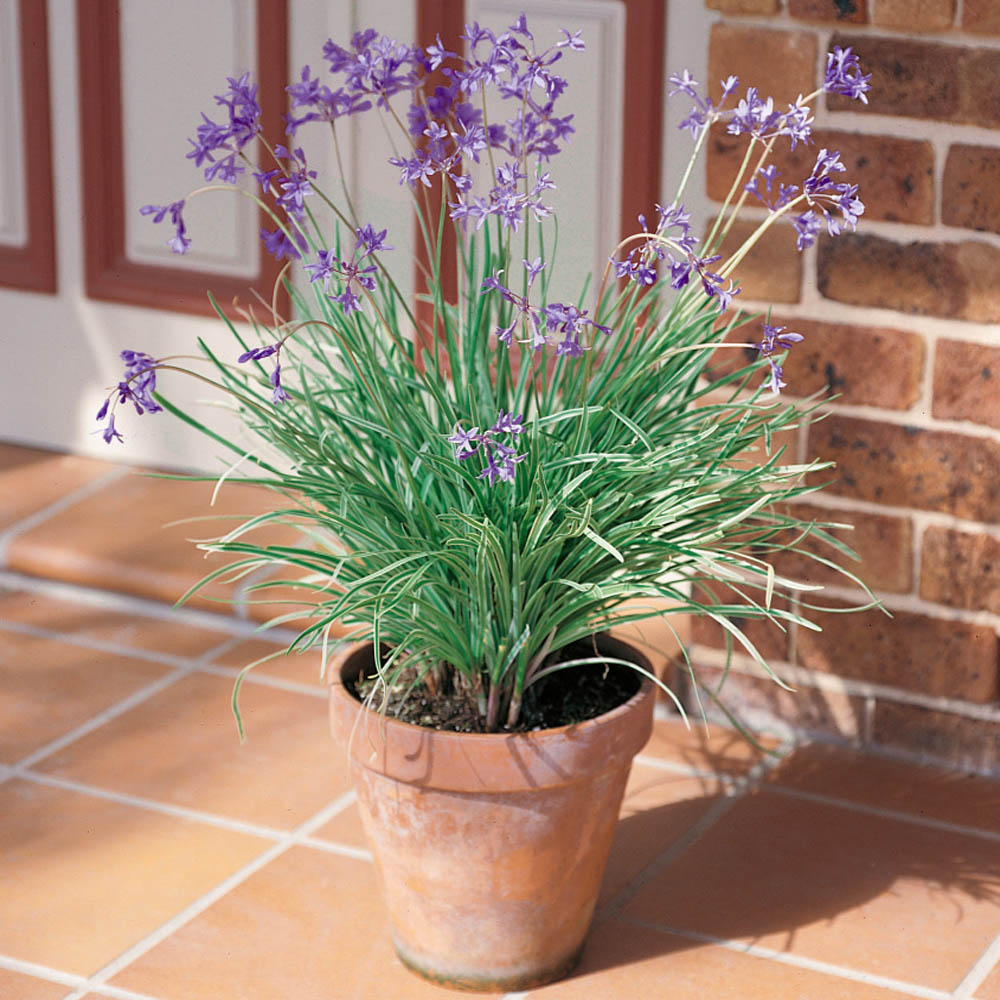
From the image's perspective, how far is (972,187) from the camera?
2271 mm

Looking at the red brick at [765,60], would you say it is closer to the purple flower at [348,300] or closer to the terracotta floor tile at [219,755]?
the purple flower at [348,300]

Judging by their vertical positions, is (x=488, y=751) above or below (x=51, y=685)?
above

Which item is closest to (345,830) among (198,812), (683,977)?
(198,812)

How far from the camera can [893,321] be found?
Answer: 2371 millimetres

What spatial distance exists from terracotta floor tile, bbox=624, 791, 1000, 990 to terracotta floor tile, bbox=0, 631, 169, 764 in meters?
0.97

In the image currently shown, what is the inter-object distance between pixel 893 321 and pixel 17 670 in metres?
1.48

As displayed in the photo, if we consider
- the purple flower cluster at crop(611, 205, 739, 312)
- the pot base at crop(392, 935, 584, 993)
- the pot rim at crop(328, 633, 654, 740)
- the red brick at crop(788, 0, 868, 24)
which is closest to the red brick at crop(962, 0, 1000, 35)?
the red brick at crop(788, 0, 868, 24)

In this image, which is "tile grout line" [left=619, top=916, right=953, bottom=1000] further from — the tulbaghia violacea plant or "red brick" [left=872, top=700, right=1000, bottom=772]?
"red brick" [left=872, top=700, right=1000, bottom=772]

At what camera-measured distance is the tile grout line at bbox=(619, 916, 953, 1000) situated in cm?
202

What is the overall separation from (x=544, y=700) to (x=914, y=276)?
80 centimetres

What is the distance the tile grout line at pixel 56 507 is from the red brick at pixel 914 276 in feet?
5.28

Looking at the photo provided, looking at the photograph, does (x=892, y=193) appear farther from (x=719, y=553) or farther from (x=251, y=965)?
(x=251, y=965)

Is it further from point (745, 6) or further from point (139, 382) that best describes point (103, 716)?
point (745, 6)

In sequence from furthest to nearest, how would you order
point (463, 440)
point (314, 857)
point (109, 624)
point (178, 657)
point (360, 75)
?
point (109, 624)
point (178, 657)
point (314, 857)
point (360, 75)
point (463, 440)
